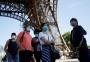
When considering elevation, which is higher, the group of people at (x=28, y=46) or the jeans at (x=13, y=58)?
the group of people at (x=28, y=46)

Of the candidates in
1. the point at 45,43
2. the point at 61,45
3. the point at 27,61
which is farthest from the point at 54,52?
the point at 61,45

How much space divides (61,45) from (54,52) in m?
20.3

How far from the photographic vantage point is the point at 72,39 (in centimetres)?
812

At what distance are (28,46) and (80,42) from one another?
1.99 m

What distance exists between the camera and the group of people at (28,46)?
27.6 ft

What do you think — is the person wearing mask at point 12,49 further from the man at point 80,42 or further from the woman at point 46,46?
the man at point 80,42

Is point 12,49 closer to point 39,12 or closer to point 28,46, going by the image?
point 28,46

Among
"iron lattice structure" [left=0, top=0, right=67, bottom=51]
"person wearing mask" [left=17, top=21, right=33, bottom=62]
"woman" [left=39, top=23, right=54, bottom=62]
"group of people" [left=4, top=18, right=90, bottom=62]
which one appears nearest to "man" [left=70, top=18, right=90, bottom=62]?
"group of people" [left=4, top=18, right=90, bottom=62]

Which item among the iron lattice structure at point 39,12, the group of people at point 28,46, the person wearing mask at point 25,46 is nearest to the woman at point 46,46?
the group of people at point 28,46

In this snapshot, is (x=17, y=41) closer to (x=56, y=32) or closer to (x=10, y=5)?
(x=56, y=32)

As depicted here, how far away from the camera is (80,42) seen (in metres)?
7.93

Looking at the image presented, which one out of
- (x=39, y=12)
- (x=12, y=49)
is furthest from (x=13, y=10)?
(x=12, y=49)

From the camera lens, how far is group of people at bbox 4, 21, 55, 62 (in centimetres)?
841

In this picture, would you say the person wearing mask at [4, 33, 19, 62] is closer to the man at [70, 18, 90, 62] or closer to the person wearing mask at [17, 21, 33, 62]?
the person wearing mask at [17, 21, 33, 62]
